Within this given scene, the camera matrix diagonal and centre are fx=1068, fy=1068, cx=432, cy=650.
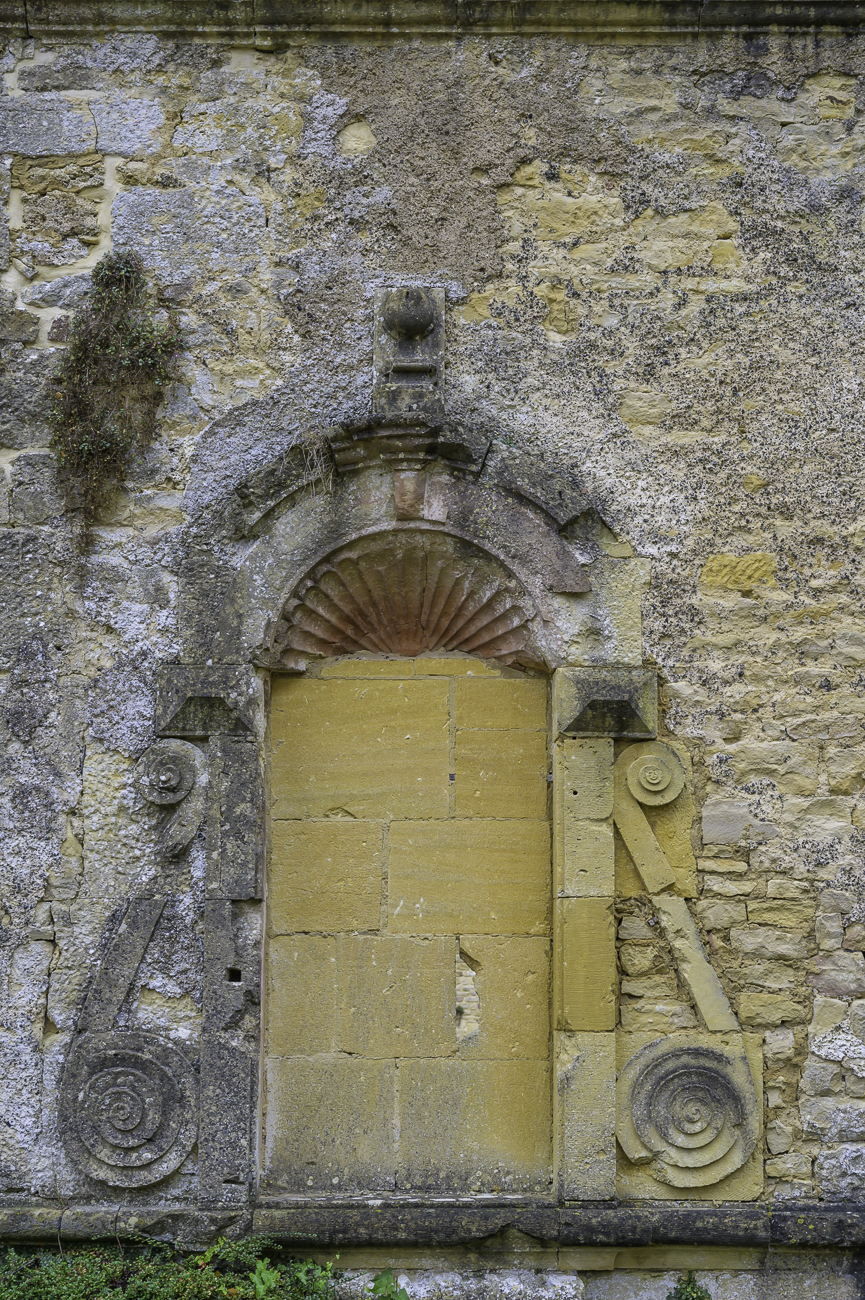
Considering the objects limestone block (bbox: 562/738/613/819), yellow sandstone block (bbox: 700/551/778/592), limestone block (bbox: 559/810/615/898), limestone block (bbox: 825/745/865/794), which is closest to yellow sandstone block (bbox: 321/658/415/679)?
limestone block (bbox: 562/738/613/819)

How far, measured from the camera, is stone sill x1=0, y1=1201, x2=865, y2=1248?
3.71 meters

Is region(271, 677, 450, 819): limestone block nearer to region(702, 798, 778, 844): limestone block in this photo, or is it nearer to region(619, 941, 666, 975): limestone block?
region(619, 941, 666, 975): limestone block

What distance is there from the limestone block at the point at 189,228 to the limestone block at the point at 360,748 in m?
1.72

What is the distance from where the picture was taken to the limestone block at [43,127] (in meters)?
4.32

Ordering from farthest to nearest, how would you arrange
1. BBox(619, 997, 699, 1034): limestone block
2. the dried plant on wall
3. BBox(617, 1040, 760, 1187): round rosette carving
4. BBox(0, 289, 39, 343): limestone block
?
BBox(0, 289, 39, 343): limestone block, the dried plant on wall, BBox(619, 997, 699, 1034): limestone block, BBox(617, 1040, 760, 1187): round rosette carving

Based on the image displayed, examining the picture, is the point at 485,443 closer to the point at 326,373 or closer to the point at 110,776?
the point at 326,373

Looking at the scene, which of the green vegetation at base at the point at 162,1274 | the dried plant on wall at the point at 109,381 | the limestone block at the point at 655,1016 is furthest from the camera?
the dried plant on wall at the point at 109,381

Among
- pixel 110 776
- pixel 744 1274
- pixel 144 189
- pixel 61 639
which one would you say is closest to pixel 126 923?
pixel 110 776

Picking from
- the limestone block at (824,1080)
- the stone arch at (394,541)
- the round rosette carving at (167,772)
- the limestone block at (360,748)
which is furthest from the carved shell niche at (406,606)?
the limestone block at (824,1080)

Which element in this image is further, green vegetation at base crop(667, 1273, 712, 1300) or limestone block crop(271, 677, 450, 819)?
limestone block crop(271, 677, 450, 819)

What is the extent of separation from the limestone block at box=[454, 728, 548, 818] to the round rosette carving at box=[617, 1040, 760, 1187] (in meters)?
1.02

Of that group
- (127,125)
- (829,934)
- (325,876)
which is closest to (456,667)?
(325,876)

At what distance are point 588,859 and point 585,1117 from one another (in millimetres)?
903

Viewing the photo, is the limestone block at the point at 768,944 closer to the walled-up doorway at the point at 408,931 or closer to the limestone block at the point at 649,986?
the limestone block at the point at 649,986
